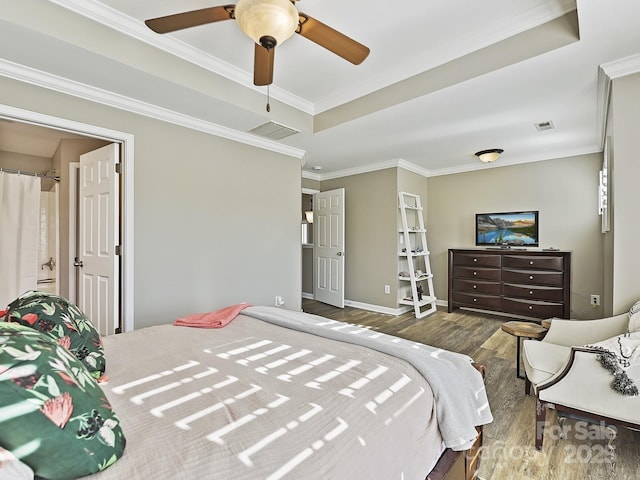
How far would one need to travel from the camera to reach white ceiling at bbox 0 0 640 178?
2.06 metres

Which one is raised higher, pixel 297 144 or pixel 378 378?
pixel 297 144

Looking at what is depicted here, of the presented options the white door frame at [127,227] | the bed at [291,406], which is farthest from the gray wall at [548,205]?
the white door frame at [127,227]

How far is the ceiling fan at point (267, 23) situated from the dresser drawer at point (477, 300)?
405cm

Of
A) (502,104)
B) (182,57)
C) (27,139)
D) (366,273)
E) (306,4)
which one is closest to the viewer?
(306,4)

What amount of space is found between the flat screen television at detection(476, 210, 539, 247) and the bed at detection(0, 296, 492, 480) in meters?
4.11

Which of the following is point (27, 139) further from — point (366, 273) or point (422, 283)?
point (422, 283)

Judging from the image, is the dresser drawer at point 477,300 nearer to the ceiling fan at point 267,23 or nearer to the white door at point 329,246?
the white door at point 329,246

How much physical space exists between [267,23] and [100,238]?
245cm

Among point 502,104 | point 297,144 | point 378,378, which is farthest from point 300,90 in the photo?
point 378,378

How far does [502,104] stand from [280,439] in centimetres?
323

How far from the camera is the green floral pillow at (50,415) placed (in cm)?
66

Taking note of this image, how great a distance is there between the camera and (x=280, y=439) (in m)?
0.88

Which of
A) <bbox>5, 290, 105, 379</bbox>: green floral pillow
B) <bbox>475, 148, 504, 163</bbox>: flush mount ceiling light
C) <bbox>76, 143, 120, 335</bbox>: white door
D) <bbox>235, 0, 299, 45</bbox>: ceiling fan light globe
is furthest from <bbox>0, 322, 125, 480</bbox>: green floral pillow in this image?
<bbox>475, 148, 504, 163</bbox>: flush mount ceiling light

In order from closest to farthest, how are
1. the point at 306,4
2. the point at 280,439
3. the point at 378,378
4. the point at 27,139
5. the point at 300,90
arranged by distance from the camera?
the point at 280,439 < the point at 378,378 < the point at 306,4 < the point at 300,90 < the point at 27,139
